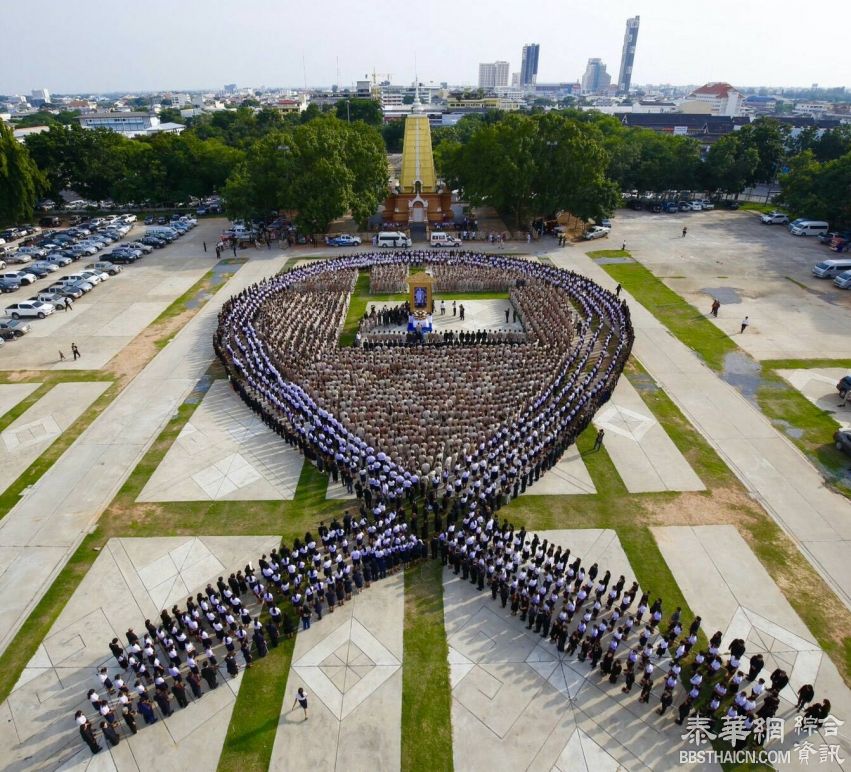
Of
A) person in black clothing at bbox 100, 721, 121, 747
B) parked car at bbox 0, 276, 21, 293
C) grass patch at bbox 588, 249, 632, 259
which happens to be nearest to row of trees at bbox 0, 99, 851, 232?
grass patch at bbox 588, 249, 632, 259

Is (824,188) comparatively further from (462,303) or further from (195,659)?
(195,659)

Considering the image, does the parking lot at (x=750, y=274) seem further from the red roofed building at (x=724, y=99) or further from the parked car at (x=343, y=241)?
the red roofed building at (x=724, y=99)

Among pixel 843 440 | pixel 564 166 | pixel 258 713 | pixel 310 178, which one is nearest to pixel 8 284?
pixel 310 178

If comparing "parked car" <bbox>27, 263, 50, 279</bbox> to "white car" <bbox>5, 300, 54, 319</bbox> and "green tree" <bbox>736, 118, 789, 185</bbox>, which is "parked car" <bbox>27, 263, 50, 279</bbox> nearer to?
"white car" <bbox>5, 300, 54, 319</bbox>

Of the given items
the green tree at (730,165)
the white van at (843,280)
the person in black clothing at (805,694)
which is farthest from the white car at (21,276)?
the green tree at (730,165)

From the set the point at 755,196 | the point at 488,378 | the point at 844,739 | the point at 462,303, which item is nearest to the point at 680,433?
the point at 488,378

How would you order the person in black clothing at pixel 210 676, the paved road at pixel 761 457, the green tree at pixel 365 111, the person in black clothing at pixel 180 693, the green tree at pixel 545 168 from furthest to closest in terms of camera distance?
the green tree at pixel 365 111
the green tree at pixel 545 168
the paved road at pixel 761 457
the person in black clothing at pixel 210 676
the person in black clothing at pixel 180 693
